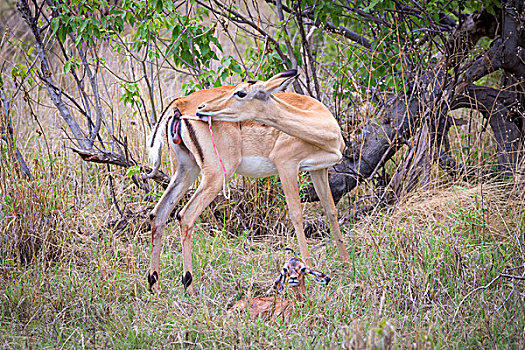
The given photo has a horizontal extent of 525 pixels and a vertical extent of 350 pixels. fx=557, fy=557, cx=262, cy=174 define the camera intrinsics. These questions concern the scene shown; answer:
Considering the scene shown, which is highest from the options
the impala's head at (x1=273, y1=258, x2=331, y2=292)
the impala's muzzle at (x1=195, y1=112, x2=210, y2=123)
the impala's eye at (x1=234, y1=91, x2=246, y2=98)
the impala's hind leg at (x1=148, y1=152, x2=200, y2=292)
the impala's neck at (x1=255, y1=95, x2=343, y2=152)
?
the impala's eye at (x1=234, y1=91, x2=246, y2=98)

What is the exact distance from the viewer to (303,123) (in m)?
3.81

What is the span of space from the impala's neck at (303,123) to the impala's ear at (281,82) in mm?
→ 125

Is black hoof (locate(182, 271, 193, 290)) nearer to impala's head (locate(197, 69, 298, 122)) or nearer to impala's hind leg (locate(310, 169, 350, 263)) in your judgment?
impala's head (locate(197, 69, 298, 122))

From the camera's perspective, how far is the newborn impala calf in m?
3.05

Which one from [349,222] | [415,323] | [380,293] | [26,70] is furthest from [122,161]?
[415,323]

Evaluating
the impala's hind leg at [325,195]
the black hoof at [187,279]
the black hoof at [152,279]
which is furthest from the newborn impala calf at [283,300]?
the impala's hind leg at [325,195]

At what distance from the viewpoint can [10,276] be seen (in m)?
3.81

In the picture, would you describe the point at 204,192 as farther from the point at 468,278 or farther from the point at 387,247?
the point at 468,278

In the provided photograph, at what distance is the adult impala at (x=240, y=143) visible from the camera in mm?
3664

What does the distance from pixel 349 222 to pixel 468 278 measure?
1.61 m

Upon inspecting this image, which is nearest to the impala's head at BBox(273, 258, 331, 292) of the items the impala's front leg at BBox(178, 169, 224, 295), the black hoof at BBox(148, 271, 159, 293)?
the impala's front leg at BBox(178, 169, 224, 295)

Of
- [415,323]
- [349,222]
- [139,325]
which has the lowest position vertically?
[349,222]

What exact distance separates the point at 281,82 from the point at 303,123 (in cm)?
38

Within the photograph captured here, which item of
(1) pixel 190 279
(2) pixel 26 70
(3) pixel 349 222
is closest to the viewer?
(1) pixel 190 279
